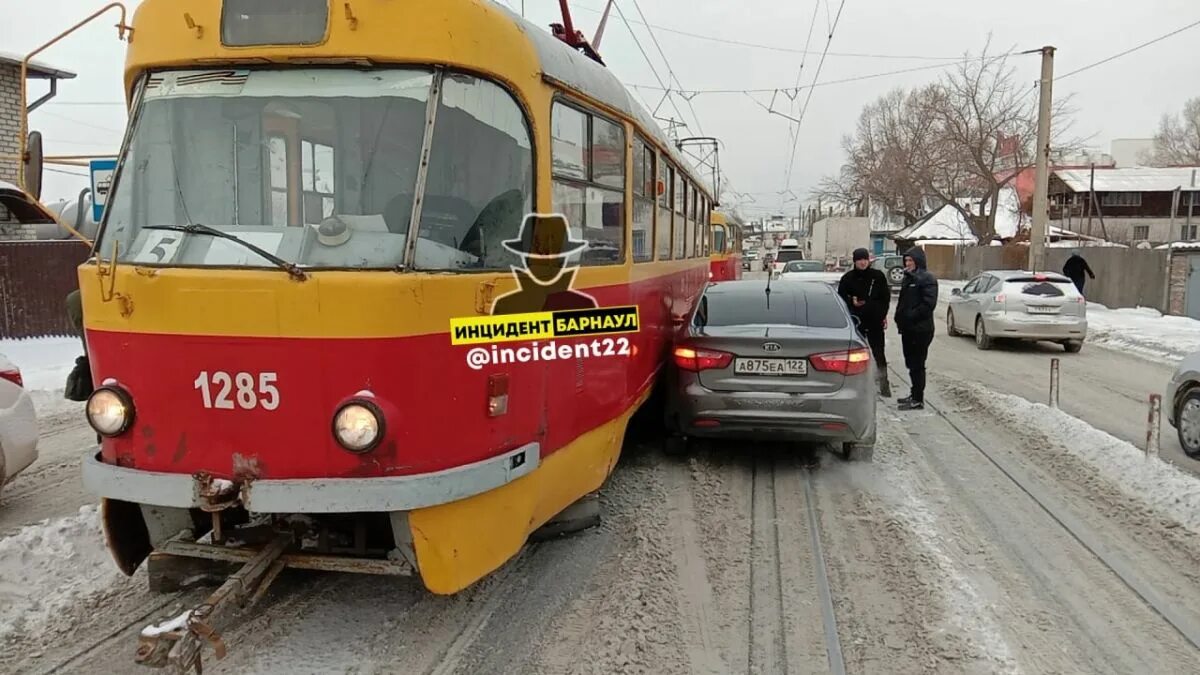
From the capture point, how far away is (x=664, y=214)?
280 inches

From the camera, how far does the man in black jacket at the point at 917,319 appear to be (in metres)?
9.23

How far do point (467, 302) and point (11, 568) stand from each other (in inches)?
128

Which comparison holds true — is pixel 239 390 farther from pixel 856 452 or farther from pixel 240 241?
pixel 856 452

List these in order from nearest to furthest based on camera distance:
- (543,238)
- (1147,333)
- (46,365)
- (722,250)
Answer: (543,238) < (46,365) < (1147,333) < (722,250)

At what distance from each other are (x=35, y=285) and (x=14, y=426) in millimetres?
12029

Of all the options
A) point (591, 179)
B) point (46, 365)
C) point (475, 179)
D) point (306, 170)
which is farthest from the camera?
point (46, 365)

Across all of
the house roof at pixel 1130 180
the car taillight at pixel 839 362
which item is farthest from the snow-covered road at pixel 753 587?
the house roof at pixel 1130 180

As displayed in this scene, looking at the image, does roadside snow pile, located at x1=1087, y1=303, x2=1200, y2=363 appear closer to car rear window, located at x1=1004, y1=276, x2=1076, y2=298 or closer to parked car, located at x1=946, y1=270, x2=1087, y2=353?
parked car, located at x1=946, y1=270, x2=1087, y2=353

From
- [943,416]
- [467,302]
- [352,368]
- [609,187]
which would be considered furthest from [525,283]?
[943,416]

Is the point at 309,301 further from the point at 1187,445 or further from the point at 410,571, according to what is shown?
the point at 1187,445

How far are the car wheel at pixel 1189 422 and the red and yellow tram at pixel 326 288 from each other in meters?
6.30

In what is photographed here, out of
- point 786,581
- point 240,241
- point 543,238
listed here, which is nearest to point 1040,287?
point 786,581

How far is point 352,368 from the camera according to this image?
10.7 feet

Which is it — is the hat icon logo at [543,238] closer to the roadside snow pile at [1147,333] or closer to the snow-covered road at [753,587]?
the snow-covered road at [753,587]
